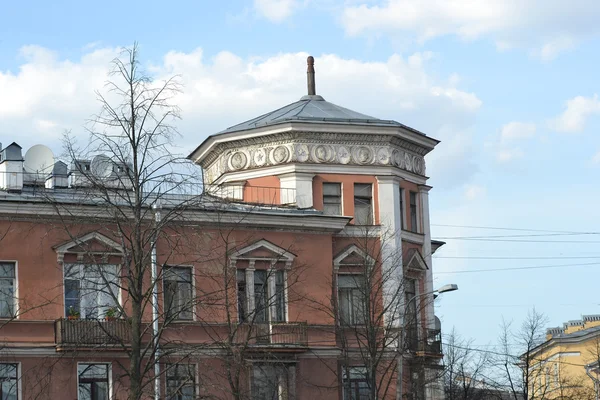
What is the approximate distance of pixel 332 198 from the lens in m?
48.1

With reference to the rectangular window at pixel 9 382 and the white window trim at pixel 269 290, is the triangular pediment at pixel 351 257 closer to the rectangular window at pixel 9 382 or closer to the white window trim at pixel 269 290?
the white window trim at pixel 269 290

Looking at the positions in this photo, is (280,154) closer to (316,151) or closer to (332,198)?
(316,151)

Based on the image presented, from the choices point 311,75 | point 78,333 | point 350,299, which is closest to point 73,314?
point 78,333

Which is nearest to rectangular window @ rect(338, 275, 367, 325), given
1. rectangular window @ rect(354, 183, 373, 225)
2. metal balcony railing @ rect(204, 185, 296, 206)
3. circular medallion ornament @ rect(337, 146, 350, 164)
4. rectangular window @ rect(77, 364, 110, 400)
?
rectangular window @ rect(354, 183, 373, 225)

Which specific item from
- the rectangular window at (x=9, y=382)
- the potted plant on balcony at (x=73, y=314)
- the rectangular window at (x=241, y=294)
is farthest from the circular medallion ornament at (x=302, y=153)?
the rectangular window at (x=9, y=382)

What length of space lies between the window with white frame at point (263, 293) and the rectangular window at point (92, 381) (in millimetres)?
5124

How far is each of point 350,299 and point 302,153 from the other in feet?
18.8

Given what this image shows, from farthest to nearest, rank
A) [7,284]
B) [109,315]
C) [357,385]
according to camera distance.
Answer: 1. [357,385]
2. [7,284]
3. [109,315]

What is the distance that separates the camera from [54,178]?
145ft

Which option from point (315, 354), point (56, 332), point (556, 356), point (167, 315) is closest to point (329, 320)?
point (315, 354)

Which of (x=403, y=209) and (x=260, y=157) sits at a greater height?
(x=260, y=157)

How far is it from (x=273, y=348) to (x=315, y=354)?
2.04 m

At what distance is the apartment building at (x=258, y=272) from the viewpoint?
130ft

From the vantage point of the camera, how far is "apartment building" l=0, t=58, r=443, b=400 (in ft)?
130
